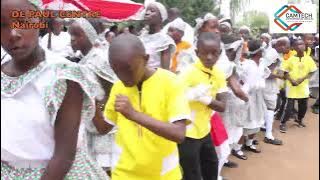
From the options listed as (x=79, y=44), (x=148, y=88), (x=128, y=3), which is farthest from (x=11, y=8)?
(x=128, y=3)

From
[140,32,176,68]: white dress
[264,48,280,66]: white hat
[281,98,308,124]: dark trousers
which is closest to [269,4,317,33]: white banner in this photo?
[281,98,308,124]: dark trousers

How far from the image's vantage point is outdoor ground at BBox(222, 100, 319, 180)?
5688 mm

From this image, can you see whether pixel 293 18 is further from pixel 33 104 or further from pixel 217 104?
pixel 33 104

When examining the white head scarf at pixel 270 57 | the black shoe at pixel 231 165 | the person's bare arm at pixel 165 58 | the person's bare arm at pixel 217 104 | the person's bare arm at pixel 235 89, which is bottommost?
the black shoe at pixel 231 165

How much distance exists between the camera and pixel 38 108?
153 centimetres

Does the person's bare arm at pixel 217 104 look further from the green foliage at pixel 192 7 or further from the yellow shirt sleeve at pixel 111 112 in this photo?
A: the green foliage at pixel 192 7

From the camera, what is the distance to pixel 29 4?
1.54m

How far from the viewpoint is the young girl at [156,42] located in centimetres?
464

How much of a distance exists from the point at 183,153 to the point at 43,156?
7.00 feet

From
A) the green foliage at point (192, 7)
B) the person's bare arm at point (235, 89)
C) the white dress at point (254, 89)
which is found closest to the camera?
the person's bare arm at point (235, 89)

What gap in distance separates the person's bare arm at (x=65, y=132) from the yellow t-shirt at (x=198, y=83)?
2080 millimetres

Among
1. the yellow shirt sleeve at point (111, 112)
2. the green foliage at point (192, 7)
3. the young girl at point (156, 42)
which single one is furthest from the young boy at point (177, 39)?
the green foliage at point (192, 7)

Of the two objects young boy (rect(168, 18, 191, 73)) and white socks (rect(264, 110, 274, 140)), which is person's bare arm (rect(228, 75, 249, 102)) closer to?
young boy (rect(168, 18, 191, 73))

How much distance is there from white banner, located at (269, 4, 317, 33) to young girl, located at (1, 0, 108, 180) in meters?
8.92
